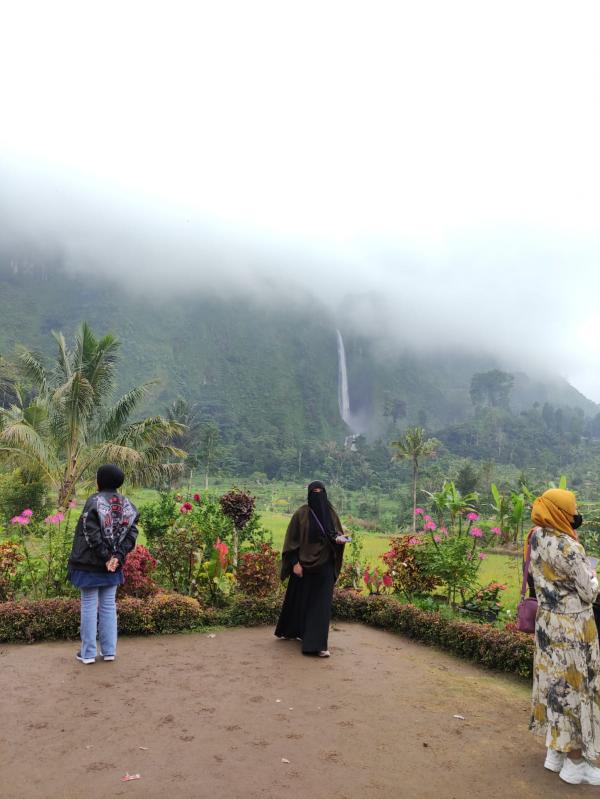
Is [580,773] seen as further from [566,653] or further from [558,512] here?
[558,512]

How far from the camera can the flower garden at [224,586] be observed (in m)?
5.38

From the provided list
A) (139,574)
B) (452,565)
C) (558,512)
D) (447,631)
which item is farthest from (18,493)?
(558,512)

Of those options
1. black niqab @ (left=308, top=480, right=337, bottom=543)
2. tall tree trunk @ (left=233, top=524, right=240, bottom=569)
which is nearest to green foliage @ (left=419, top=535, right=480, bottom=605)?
black niqab @ (left=308, top=480, right=337, bottom=543)

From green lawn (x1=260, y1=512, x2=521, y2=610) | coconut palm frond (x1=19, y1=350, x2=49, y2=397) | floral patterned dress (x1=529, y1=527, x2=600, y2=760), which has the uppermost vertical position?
coconut palm frond (x1=19, y1=350, x2=49, y2=397)

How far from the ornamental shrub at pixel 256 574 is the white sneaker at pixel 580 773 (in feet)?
12.5

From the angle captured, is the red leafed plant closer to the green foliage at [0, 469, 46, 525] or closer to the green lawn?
the green lawn

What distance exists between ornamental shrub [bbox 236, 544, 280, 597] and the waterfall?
102m

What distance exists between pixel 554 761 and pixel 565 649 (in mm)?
644

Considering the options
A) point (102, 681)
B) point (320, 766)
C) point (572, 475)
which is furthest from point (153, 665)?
point (572, 475)

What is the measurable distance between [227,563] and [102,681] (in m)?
2.50

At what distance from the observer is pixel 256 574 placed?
20.8 feet

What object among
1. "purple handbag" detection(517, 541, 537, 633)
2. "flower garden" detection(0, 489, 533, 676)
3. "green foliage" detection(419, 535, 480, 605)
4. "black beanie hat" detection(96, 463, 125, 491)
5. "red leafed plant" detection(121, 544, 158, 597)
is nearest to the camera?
"purple handbag" detection(517, 541, 537, 633)

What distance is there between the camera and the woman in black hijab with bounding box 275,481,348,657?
5086mm

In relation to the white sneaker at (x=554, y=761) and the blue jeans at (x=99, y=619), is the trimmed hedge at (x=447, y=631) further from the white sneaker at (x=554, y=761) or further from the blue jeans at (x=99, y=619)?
the blue jeans at (x=99, y=619)
